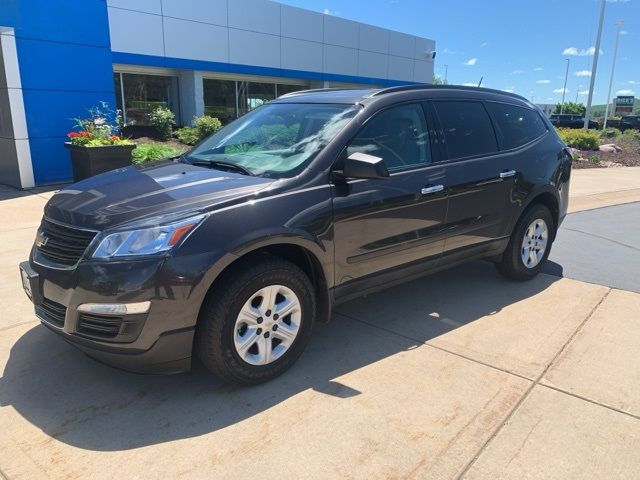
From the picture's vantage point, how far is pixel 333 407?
2.98 m

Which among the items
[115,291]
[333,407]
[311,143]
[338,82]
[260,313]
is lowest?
[333,407]

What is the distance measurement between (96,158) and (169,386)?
741cm

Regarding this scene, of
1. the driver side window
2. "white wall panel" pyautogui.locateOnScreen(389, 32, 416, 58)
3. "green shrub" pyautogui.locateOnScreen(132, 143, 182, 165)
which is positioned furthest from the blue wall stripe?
the driver side window

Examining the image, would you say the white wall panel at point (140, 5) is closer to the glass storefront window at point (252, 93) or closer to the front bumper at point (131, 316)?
the glass storefront window at point (252, 93)

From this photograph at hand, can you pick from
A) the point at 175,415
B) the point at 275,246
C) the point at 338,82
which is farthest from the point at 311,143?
the point at 338,82

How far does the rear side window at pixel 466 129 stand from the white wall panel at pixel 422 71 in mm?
26626

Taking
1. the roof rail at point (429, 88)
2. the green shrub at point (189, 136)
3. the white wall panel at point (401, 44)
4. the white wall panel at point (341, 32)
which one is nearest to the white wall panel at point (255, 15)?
the white wall panel at point (341, 32)

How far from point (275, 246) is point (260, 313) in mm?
422

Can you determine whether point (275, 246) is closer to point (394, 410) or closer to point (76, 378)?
point (394, 410)

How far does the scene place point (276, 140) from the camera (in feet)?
12.3

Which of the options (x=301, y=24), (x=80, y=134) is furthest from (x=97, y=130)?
(x=301, y=24)

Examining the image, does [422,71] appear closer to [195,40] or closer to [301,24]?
[301,24]

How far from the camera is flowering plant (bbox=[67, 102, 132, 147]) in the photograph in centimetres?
961

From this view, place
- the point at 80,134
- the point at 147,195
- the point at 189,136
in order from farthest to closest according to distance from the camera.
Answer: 1. the point at 189,136
2. the point at 80,134
3. the point at 147,195
